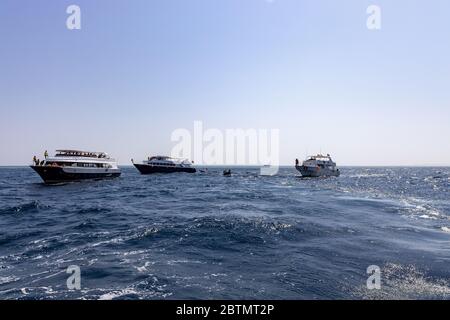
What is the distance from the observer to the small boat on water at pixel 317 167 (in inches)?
3556

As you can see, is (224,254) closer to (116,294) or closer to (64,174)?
(116,294)

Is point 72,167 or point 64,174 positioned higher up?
point 72,167

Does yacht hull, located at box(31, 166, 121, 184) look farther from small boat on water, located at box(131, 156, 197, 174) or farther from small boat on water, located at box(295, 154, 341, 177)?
small boat on water, located at box(295, 154, 341, 177)

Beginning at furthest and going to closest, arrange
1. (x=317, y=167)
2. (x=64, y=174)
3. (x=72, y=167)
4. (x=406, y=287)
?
(x=317, y=167)
(x=72, y=167)
(x=64, y=174)
(x=406, y=287)

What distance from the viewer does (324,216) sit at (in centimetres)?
2541

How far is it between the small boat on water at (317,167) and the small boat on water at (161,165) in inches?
1836

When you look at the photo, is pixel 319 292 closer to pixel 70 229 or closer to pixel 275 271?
pixel 275 271

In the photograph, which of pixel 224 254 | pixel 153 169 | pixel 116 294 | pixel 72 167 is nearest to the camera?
pixel 116 294

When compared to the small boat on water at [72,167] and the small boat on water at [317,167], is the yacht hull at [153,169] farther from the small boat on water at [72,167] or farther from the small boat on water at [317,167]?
the small boat on water at [317,167]

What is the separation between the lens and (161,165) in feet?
352

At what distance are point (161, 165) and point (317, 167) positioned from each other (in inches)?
2238

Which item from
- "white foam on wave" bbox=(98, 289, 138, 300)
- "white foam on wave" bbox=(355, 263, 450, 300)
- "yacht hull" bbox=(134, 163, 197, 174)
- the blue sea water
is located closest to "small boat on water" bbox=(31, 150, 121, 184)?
"yacht hull" bbox=(134, 163, 197, 174)

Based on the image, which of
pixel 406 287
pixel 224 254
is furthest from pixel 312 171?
pixel 406 287
